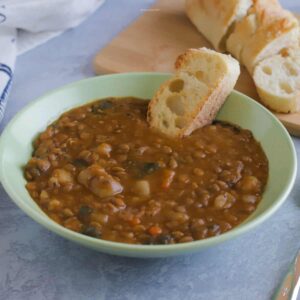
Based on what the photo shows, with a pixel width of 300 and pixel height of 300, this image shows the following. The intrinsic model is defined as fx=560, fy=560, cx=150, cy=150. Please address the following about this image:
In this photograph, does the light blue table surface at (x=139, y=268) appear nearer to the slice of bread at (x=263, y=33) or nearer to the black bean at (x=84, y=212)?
the black bean at (x=84, y=212)

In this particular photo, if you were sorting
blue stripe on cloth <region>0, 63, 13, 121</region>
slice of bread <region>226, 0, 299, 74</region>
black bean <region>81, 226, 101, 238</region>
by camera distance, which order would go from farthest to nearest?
slice of bread <region>226, 0, 299, 74</region>
blue stripe on cloth <region>0, 63, 13, 121</region>
black bean <region>81, 226, 101, 238</region>

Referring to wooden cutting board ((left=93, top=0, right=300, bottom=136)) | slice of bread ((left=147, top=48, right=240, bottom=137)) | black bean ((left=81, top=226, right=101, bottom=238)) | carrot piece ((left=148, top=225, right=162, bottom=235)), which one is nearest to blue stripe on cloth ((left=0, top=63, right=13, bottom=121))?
wooden cutting board ((left=93, top=0, right=300, bottom=136))

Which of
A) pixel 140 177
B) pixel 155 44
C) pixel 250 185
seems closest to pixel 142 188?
pixel 140 177

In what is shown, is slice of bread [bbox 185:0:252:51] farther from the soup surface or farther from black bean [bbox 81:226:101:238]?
black bean [bbox 81:226:101:238]

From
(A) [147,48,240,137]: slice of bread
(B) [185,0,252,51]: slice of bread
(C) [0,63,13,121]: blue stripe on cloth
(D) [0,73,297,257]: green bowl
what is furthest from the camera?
(B) [185,0,252,51]: slice of bread

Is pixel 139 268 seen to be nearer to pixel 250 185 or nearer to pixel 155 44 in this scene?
pixel 250 185

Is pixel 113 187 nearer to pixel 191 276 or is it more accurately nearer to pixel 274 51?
pixel 191 276
